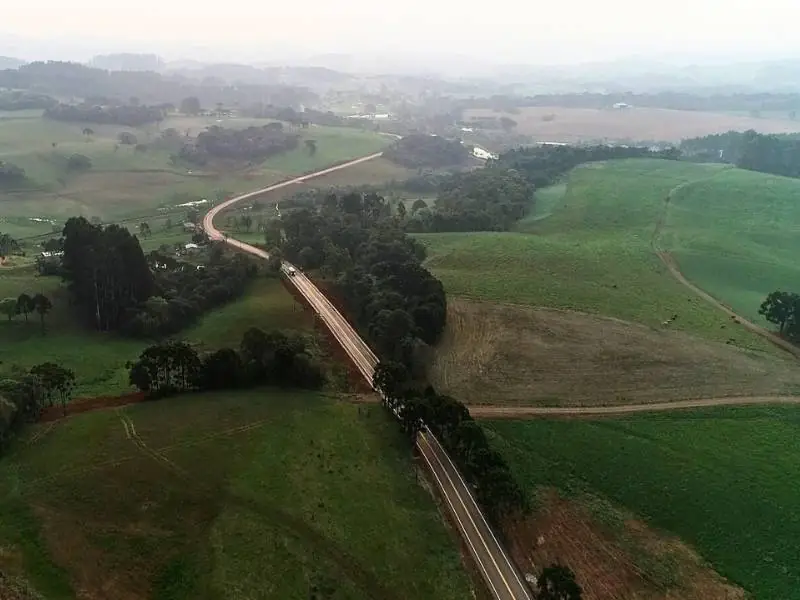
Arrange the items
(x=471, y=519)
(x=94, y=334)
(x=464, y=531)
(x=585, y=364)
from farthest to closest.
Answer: (x=94, y=334), (x=585, y=364), (x=471, y=519), (x=464, y=531)

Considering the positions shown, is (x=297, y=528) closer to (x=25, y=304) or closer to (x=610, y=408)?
(x=610, y=408)

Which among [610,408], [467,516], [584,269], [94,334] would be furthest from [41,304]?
[584,269]

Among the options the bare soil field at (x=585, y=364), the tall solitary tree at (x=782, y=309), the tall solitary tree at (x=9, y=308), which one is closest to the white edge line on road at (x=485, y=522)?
the bare soil field at (x=585, y=364)

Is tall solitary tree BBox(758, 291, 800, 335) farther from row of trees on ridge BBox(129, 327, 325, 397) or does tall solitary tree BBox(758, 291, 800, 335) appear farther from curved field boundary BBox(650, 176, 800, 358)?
row of trees on ridge BBox(129, 327, 325, 397)

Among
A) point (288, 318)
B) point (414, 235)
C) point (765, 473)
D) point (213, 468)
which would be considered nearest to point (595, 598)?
point (765, 473)

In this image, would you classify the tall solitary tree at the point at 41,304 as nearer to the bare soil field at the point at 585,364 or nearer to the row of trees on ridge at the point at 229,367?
the row of trees on ridge at the point at 229,367

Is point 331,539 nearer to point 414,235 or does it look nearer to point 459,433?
point 459,433
